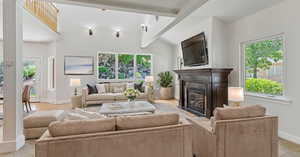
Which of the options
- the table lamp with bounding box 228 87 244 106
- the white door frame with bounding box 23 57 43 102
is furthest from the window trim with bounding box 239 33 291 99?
the white door frame with bounding box 23 57 43 102

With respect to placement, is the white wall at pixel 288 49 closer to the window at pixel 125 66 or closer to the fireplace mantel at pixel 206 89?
the fireplace mantel at pixel 206 89

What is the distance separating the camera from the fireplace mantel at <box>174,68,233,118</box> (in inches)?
167

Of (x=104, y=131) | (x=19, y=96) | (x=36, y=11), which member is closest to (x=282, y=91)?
(x=104, y=131)

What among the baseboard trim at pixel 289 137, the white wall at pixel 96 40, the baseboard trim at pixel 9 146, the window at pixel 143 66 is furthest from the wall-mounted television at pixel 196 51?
the baseboard trim at pixel 9 146

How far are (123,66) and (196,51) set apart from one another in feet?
12.8

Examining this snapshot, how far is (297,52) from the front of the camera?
290 centimetres

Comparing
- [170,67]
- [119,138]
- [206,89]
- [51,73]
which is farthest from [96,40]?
[119,138]

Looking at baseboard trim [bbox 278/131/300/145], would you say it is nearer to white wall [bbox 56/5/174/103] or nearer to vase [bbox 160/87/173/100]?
vase [bbox 160/87/173/100]

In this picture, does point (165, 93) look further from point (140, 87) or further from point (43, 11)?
point (43, 11)

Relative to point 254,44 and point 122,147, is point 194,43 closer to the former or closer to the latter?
point 254,44

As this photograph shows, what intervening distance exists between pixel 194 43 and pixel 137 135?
4246mm

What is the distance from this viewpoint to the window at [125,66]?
7734 mm

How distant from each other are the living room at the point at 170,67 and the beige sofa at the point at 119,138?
1 centimetres

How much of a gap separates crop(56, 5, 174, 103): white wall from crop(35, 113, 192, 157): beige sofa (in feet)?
19.9
